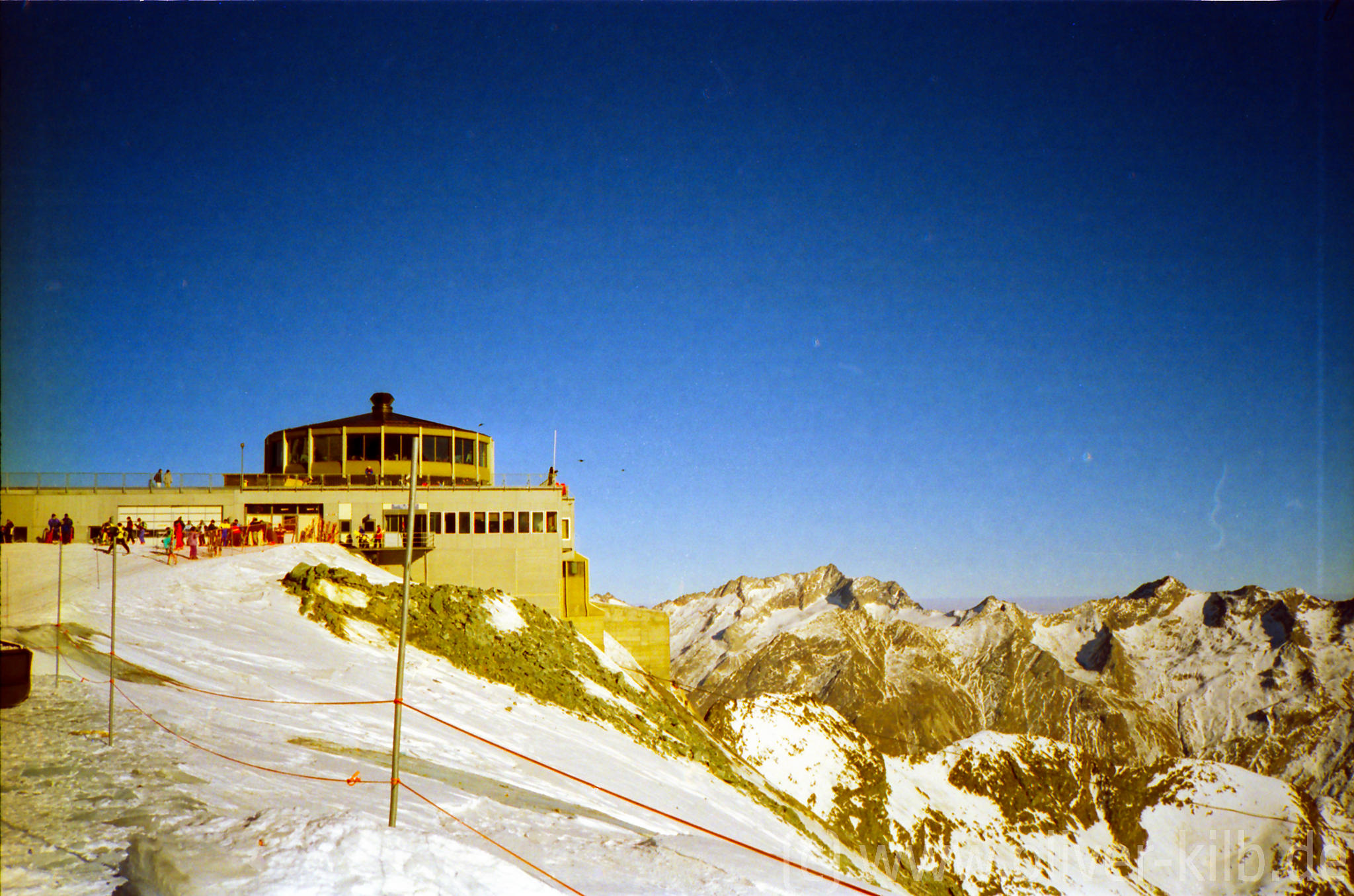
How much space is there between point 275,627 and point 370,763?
10075 millimetres

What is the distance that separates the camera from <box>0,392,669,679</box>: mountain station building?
37.0 metres

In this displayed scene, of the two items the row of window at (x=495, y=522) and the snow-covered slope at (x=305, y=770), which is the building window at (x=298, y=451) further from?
the snow-covered slope at (x=305, y=770)

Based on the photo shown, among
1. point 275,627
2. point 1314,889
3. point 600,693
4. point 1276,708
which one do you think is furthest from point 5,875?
point 1276,708

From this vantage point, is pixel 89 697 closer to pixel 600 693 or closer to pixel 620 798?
pixel 620 798

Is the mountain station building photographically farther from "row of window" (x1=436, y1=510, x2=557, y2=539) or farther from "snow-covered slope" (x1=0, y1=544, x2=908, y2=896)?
"snow-covered slope" (x1=0, y1=544, x2=908, y2=896)

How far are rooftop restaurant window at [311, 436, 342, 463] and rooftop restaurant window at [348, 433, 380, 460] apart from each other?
62 centimetres

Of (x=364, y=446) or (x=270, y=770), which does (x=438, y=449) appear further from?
(x=270, y=770)

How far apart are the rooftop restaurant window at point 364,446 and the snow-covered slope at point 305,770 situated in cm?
1622

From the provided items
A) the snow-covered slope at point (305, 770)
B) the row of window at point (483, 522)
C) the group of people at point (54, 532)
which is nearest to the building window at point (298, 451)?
the row of window at point (483, 522)

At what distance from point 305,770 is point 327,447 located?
35.5 meters

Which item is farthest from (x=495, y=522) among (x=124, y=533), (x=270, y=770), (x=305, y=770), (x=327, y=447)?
(x=270, y=770)

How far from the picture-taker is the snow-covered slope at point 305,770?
26.4ft

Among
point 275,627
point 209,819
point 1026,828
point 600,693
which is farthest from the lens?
point 1026,828

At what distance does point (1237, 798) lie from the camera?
60.6 m
